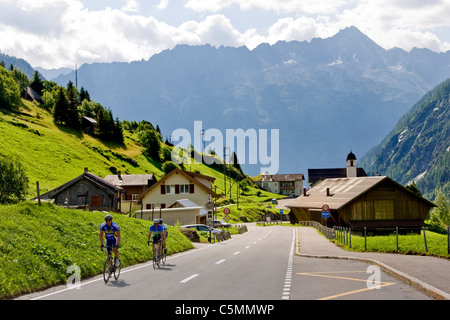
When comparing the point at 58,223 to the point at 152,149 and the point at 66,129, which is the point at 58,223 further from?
the point at 152,149

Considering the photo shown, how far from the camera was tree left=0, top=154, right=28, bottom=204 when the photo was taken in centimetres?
6222

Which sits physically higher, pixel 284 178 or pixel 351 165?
pixel 284 178

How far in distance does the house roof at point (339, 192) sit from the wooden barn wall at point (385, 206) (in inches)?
34.3

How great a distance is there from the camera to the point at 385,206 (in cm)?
5969

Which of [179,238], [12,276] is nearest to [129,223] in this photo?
[179,238]

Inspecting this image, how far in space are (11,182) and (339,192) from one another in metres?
45.4

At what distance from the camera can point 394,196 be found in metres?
60.1

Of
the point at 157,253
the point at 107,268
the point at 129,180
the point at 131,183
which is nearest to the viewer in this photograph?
the point at 107,268

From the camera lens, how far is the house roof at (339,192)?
59031mm

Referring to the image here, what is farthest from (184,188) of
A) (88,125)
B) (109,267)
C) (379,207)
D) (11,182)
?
(88,125)

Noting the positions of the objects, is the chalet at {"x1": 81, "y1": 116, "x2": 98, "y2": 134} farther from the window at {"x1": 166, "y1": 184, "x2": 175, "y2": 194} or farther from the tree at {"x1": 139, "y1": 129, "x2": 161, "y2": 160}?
the window at {"x1": 166, "y1": 184, "x2": 175, "y2": 194}

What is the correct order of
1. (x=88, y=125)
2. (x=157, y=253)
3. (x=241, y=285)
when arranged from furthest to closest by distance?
(x=88, y=125), (x=157, y=253), (x=241, y=285)

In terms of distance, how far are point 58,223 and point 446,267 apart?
14.1m

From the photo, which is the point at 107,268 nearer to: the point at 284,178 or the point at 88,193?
the point at 88,193
